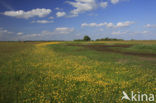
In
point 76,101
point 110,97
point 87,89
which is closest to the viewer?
point 76,101

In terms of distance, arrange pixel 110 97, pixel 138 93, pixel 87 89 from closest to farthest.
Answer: pixel 110 97 → pixel 138 93 → pixel 87 89

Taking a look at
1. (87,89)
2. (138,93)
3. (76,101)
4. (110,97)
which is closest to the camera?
(76,101)

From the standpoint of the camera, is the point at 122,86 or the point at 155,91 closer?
the point at 155,91

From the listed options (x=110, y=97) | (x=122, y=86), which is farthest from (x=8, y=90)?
(x=122, y=86)

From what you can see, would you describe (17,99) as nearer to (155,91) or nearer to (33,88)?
(33,88)

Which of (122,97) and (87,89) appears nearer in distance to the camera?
(122,97)

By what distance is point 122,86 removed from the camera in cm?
780

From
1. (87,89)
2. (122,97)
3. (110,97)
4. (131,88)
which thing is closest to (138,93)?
(131,88)

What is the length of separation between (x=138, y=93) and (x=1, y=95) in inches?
359

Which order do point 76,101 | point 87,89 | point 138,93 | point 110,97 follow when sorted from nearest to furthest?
point 76,101 < point 110,97 < point 138,93 < point 87,89

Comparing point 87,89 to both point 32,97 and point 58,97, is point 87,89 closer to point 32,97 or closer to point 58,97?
point 58,97

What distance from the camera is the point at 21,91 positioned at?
7.27 meters

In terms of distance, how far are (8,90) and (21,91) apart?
1.10m

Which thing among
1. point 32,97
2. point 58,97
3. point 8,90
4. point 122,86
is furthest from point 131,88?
point 8,90
